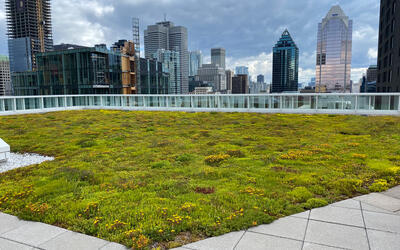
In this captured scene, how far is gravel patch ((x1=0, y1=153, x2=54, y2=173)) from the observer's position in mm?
6733

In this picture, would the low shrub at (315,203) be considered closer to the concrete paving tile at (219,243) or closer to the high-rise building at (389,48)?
the concrete paving tile at (219,243)

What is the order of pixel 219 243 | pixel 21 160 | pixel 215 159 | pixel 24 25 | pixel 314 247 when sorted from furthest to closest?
pixel 24 25 → pixel 21 160 → pixel 215 159 → pixel 219 243 → pixel 314 247

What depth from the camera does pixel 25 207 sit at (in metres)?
4.23

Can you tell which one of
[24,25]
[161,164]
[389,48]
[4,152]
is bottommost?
[161,164]


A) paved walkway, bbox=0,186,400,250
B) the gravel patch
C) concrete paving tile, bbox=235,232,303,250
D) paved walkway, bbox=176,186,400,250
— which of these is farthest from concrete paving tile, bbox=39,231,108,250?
the gravel patch

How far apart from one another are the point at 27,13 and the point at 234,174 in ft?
776

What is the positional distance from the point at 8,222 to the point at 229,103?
17.8 metres

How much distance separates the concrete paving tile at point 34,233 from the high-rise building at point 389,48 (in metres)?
55.7

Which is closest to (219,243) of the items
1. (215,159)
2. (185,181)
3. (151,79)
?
(185,181)

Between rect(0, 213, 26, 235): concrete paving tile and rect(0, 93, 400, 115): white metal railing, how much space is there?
1722 centimetres

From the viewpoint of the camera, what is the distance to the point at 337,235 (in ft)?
11.1

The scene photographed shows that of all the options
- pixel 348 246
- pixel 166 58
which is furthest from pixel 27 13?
pixel 348 246

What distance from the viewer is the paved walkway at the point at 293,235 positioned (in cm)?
319

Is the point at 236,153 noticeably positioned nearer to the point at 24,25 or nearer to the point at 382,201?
the point at 382,201
